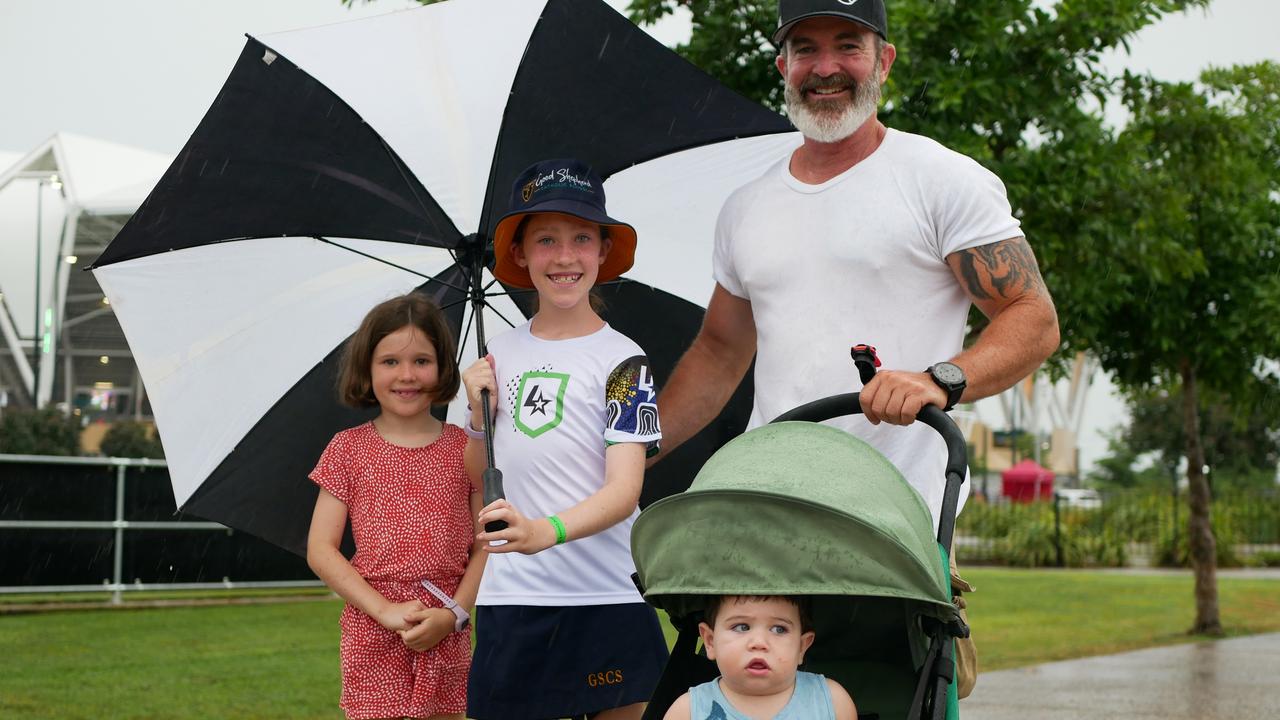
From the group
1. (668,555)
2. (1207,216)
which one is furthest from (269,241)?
(1207,216)

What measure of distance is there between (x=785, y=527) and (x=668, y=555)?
26cm

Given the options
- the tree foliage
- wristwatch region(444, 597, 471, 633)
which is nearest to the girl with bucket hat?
wristwatch region(444, 597, 471, 633)

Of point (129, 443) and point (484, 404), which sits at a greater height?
point (484, 404)

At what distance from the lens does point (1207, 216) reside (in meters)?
11.1

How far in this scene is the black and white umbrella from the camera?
4258 millimetres

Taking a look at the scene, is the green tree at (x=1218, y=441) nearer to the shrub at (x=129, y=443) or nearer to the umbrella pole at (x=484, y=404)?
the shrub at (x=129, y=443)

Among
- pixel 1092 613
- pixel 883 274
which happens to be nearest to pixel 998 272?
pixel 883 274

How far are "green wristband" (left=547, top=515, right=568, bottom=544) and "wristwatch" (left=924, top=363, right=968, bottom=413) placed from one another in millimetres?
927

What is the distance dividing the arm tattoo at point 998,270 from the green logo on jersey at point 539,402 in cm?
104

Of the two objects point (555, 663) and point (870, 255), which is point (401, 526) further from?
point (870, 255)

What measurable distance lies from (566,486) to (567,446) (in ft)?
0.33

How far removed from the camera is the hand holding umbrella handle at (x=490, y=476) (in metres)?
3.12

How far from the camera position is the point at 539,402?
3559mm

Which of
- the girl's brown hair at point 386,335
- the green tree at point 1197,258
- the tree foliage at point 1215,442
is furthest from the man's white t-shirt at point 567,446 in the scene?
the tree foliage at point 1215,442
